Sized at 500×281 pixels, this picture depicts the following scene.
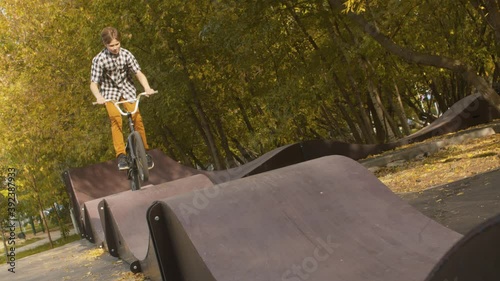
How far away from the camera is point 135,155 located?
358 inches

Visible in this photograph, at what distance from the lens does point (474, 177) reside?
315 inches

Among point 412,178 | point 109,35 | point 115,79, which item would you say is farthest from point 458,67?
point 109,35

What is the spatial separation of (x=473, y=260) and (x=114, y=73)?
7.19 meters

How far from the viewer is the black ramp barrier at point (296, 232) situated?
12.6 feet

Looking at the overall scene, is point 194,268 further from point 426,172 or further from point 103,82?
point 426,172

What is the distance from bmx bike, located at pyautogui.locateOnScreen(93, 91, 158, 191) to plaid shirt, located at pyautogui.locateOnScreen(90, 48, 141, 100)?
0.45ft

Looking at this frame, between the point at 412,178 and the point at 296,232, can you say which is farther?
the point at 412,178

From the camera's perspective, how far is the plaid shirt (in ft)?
29.4

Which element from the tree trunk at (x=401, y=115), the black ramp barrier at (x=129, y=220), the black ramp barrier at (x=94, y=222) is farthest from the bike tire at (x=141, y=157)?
the tree trunk at (x=401, y=115)

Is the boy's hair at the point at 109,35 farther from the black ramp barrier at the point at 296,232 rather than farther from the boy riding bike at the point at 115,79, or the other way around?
the black ramp barrier at the point at 296,232

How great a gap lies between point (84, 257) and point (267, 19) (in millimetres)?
8326

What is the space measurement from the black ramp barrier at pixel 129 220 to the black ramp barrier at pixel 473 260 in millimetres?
4159

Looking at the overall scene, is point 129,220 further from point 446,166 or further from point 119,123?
point 446,166

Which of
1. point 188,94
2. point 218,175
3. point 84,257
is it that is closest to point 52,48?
point 188,94
